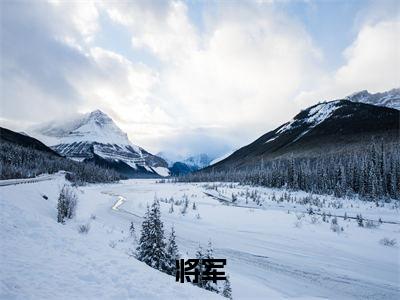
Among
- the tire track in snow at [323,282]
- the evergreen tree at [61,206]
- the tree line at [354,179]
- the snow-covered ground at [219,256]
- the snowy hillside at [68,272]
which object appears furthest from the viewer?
the tree line at [354,179]

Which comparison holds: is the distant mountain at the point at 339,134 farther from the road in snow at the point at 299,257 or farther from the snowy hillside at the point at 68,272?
the snowy hillside at the point at 68,272

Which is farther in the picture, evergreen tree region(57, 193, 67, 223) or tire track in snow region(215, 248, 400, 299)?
evergreen tree region(57, 193, 67, 223)

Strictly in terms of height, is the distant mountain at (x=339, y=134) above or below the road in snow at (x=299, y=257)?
above

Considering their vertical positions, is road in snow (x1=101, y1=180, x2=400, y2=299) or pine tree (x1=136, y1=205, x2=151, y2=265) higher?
pine tree (x1=136, y1=205, x2=151, y2=265)

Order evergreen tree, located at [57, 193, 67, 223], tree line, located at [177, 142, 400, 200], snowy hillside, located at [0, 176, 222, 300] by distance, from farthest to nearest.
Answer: tree line, located at [177, 142, 400, 200] < evergreen tree, located at [57, 193, 67, 223] < snowy hillside, located at [0, 176, 222, 300]

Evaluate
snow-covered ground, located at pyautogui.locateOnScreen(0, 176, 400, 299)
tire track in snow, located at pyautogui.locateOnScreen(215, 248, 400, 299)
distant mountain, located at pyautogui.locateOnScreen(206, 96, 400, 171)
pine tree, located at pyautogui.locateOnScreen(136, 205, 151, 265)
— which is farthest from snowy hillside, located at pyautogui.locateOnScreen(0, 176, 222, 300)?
distant mountain, located at pyautogui.locateOnScreen(206, 96, 400, 171)

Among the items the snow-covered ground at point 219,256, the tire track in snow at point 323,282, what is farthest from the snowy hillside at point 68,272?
the tire track in snow at point 323,282

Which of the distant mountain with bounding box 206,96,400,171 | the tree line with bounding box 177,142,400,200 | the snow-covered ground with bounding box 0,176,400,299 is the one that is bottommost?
the snow-covered ground with bounding box 0,176,400,299

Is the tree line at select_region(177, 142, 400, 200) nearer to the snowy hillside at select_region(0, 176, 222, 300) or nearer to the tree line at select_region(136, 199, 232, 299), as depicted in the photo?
the tree line at select_region(136, 199, 232, 299)

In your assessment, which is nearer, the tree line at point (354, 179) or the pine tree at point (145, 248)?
the pine tree at point (145, 248)

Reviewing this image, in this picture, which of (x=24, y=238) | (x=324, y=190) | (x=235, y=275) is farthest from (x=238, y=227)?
(x=324, y=190)

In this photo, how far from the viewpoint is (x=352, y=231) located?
2081cm

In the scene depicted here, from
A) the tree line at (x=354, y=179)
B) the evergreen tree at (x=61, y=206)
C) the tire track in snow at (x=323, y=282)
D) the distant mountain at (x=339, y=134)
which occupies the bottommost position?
the tire track in snow at (x=323, y=282)

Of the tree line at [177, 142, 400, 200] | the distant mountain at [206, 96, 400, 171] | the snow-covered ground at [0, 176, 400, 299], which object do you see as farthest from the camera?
the distant mountain at [206, 96, 400, 171]
